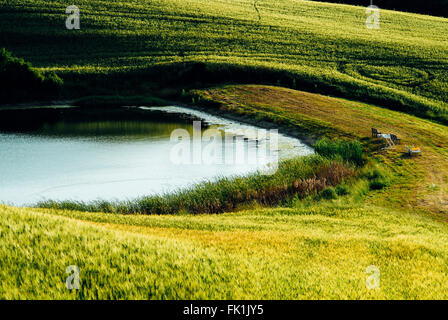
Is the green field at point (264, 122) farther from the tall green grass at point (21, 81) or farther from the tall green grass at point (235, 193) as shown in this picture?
the tall green grass at point (21, 81)

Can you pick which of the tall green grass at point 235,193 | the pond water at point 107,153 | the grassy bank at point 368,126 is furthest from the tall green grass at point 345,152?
the pond water at point 107,153

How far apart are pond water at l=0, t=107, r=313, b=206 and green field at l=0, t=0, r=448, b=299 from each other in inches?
135

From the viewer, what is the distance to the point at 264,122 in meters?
44.6

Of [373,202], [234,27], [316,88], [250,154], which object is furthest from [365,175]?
[234,27]

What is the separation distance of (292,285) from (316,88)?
47938 millimetres

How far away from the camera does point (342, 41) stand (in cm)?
7400

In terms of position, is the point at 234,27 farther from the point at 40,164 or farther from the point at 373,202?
the point at 373,202

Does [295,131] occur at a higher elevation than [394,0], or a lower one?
lower

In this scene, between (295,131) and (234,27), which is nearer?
(295,131)

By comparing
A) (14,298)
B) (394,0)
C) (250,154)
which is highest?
(394,0)

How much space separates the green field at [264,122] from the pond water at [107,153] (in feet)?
11.3

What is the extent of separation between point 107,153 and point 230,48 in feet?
129

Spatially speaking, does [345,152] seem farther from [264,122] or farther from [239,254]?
[239,254]

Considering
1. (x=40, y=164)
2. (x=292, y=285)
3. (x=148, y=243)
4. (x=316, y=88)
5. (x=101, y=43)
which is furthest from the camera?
(x=101, y=43)
